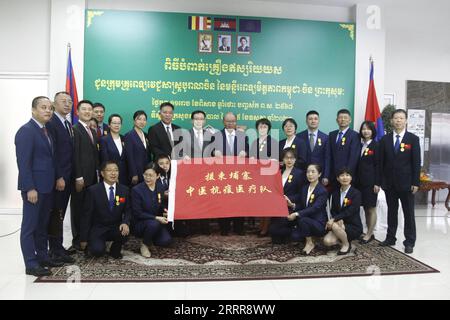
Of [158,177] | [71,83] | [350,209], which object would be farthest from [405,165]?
[71,83]

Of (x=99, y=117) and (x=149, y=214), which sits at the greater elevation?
(x=99, y=117)

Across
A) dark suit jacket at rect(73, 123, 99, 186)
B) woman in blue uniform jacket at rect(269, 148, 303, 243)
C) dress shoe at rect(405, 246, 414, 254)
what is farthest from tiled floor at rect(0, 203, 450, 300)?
dark suit jacket at rect(73, 123, 99, 186)

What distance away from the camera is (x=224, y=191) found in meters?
3.24

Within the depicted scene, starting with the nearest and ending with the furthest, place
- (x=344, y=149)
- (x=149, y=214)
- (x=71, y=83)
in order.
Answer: (x=149, y=214) < (x=344, y=149) < (x=71, y=83)

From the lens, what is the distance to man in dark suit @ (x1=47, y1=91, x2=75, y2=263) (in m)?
2.88

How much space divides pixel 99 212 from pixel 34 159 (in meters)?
0.72

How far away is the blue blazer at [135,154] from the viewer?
3602mm

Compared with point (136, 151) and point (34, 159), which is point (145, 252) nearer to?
point (136, 151)

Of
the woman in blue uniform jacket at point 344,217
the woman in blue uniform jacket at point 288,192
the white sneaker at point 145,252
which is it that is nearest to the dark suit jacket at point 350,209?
the woman in blue uniform jacket at point 344,217

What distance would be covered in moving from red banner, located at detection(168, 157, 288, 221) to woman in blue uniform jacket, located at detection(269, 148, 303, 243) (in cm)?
14

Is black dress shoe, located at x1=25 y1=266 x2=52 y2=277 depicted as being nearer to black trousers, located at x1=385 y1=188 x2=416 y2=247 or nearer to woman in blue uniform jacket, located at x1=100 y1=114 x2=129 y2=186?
woman in blue uniform jacket, located at x1=100 y1=114 x2=129 y2=186

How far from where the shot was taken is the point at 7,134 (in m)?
5.01
